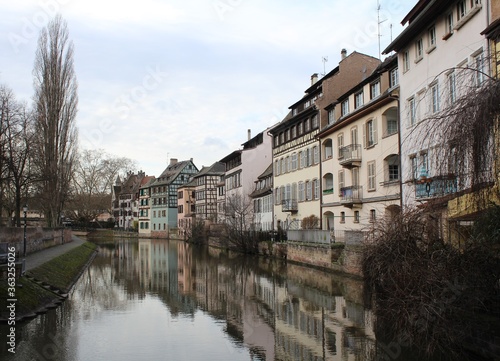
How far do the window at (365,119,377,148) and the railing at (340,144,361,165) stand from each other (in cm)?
101

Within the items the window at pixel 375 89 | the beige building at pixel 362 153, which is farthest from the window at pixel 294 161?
the window at pixel 375 89

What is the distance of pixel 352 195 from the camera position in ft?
97.3

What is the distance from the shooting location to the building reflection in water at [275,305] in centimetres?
1263

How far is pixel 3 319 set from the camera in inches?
541

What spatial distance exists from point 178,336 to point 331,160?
2176 centimetres

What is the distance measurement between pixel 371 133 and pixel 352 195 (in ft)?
12.3

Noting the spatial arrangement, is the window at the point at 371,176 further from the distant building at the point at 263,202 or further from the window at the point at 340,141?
the distant building at the point at 263,202

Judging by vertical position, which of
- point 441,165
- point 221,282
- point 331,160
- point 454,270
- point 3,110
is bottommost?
point 221,282

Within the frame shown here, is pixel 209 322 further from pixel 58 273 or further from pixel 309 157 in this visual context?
pixel 309 157

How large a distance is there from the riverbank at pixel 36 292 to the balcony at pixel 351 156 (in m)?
16.2

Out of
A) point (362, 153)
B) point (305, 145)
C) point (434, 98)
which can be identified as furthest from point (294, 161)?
point (434, 98)

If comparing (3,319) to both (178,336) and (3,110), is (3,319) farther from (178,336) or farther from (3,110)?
(3,110)

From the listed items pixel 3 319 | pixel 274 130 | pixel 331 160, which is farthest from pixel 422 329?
pixel 274 130

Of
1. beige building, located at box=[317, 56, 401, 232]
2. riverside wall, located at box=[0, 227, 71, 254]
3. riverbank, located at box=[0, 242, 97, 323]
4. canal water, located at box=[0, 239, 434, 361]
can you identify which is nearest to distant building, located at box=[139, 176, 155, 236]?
riverside wall, located at box=[0, 227, 71, 254]
